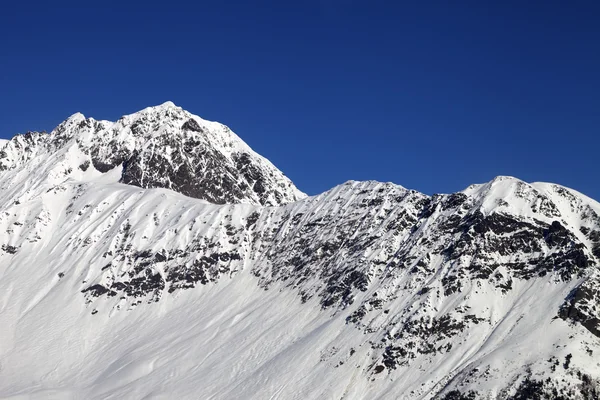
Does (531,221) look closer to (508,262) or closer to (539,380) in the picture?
(508,262)

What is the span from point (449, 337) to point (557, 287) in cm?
2382

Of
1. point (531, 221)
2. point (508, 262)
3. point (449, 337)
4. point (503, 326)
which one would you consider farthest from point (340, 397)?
point (531, 221)

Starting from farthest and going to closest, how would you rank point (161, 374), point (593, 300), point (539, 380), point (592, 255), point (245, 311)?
point (245, 311), point (161, 374), point (592, 255), point (593, 300), point (539, 380)

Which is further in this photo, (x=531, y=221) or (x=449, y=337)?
(x=531, y=221)

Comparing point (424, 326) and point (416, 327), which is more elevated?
point (424, 326)

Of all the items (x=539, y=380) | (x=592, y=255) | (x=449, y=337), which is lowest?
(x=539, y=380)

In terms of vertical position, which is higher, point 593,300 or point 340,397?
point 593,300

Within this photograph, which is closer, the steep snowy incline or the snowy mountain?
the snowy mountain

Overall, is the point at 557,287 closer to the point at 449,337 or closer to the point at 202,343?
the point at 449,337

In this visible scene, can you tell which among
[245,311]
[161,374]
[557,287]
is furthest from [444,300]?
[161,374]

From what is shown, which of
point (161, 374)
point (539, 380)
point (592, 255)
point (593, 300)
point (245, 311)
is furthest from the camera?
point (245, 311)

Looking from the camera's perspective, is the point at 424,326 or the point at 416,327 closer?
the point at 416,327

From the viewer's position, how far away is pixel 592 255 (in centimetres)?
16588

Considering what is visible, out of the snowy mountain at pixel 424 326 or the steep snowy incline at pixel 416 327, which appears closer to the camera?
the snowy mountain at pixel 424 326
